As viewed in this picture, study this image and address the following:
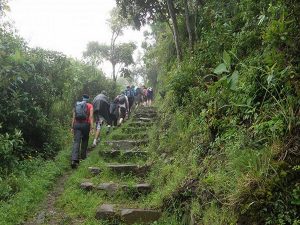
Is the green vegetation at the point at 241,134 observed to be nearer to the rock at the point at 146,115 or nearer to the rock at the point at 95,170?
the rock at the point at 95,170

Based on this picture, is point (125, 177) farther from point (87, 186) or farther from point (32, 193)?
point (32, 193)

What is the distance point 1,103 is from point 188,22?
16.9 feet

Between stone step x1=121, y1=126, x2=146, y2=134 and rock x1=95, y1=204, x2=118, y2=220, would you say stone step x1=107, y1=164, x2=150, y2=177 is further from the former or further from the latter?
stone step x1=121, y1=126, x2=146, y2=134

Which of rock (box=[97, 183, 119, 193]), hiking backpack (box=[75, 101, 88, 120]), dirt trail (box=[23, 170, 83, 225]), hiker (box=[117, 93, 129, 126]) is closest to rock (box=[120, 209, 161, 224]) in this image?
dirt trail (box=[23, 170, 83, 225])

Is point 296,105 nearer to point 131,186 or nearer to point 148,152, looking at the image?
point 131,186

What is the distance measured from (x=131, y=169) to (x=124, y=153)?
3.46 feet

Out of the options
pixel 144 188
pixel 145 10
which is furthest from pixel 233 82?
pixel 145 10

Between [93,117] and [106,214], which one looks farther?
[93,117]

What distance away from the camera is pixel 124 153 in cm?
784

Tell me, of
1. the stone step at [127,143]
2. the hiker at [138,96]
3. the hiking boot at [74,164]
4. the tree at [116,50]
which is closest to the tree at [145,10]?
the stone step at [127,143]

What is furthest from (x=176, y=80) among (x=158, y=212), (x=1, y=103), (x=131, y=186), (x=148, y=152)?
(x=1, y=103)

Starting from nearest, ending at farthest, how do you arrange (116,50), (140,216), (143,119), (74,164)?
1. (140,216)
2. (74,164)
3. (143,119)
4. (116,50)

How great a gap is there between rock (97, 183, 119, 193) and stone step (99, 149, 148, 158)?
1.63m

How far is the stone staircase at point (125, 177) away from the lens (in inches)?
198
